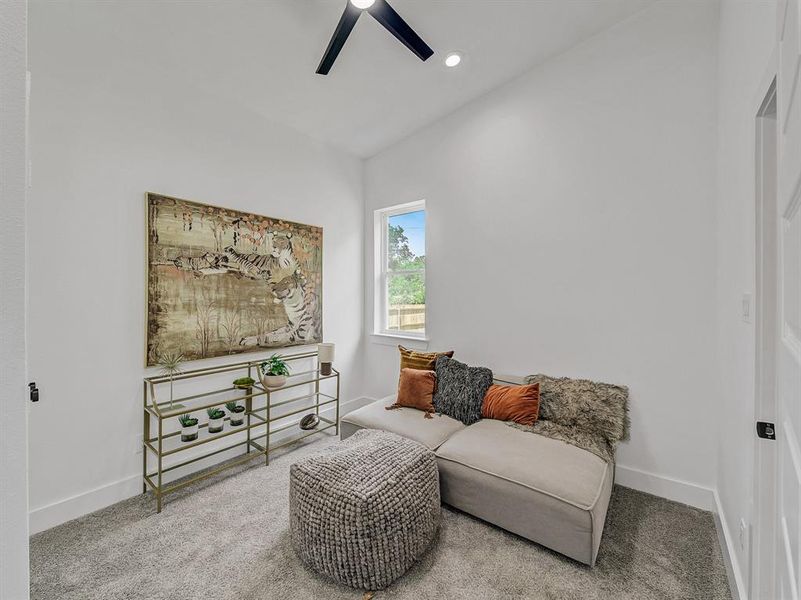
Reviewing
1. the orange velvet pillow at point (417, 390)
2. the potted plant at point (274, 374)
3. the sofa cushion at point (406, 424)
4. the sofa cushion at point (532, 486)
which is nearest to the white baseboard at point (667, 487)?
the sofa cushion at point (532, 486)

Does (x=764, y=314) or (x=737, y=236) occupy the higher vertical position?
(x=737, y=236)

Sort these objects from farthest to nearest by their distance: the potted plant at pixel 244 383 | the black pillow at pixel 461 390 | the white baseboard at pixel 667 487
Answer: the potted plant at pixel 244 383 → the black pillow at pixel 461 390 → the white baseboard at pixel 667 487

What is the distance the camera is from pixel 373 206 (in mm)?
3873

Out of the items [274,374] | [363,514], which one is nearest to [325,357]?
[274,374]

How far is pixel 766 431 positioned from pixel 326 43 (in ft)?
9.85

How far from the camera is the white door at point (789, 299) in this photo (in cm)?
→ 53

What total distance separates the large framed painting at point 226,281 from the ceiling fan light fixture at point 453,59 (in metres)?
1.77

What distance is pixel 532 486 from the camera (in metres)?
1.80

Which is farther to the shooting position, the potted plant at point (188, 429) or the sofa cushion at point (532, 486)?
the potted plant at point (188, 429)

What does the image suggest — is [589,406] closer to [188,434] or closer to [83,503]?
[188,434]

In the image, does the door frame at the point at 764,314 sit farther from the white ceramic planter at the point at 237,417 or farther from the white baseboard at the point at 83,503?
the white baseboard at the point at 83,503

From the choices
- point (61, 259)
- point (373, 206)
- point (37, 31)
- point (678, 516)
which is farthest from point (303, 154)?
point (678, 516)

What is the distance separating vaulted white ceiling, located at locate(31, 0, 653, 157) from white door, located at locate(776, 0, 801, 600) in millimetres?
2123

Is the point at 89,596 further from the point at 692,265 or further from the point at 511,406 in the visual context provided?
the point at 692,265
